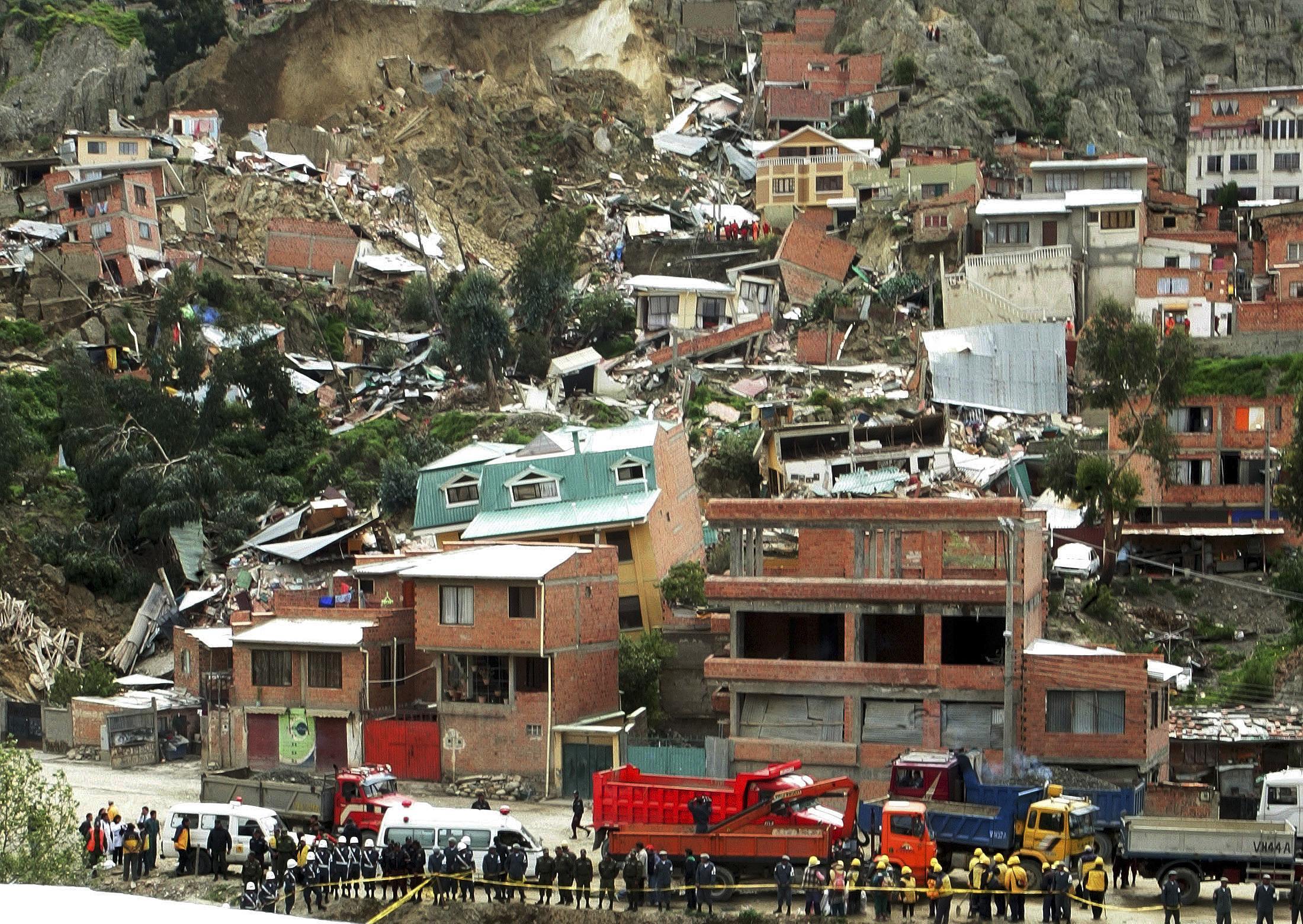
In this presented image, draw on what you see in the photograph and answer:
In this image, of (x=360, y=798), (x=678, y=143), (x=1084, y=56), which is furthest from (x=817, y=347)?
(x=360, y=798)

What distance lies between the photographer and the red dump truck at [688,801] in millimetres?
37719

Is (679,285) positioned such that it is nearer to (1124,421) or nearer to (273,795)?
(1124,421)

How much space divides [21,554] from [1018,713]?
3332 centimetres

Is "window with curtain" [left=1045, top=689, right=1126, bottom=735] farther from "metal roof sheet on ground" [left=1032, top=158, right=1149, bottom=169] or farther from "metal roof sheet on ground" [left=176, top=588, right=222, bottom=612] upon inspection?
"metal roof sheet on ground" [left=1032, top=158, right=1149, bottom=169]

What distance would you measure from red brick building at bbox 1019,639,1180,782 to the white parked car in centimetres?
1705

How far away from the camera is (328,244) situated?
93.6 m

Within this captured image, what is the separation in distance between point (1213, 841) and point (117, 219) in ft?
208

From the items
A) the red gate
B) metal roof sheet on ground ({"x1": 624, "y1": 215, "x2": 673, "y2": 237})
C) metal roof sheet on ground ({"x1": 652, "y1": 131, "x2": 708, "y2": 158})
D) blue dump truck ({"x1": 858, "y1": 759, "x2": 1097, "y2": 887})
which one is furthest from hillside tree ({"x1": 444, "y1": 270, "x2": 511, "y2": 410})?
blue dump truck ({"x1": 858, "y1": 759, "x2": 1097, "y2": 887})

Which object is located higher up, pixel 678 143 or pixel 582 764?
pixel 678 143

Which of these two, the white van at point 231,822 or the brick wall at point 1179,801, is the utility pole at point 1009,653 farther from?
the white van at point 231,822

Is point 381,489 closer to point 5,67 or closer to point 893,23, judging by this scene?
point 893,23

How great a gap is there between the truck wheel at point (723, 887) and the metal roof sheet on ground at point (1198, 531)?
31.7 m

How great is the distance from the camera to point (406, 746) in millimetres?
49688

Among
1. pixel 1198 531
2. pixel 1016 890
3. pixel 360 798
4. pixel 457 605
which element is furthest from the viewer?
pixel 1198 531
